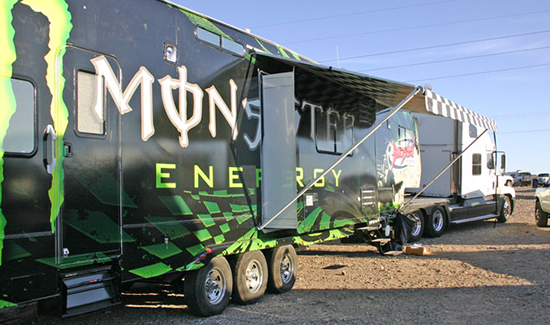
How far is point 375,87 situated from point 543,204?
9.46m

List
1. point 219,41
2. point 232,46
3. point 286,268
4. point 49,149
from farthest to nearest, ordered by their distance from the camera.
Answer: point 286,268
point 232,46
point 219,41
point 49,149

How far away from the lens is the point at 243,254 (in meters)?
5.81

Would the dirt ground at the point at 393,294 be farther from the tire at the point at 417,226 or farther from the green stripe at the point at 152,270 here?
the tire at the point at 417,226

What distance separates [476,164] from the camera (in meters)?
14.6

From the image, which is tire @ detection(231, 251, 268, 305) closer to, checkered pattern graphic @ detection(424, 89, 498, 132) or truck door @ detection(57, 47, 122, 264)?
truck door @ detection(57, 47, 122, 264)

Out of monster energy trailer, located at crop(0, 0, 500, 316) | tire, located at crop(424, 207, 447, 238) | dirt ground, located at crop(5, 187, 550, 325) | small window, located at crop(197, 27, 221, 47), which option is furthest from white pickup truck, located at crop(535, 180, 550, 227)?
small window, located at crop(197, 27, 221, 47)

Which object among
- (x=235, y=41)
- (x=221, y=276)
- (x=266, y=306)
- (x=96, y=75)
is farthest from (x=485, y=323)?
(x=96, y=75)

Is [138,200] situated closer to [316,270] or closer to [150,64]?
[150,64]

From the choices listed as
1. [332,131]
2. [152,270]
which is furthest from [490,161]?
[152,270]

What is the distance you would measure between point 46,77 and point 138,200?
134cm

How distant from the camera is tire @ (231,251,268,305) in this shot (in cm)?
571

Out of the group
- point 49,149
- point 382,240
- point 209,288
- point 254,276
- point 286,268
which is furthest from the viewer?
point 382,240

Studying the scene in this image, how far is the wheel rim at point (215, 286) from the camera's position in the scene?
5.39 metres

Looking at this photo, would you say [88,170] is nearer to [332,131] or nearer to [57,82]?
[57,82]
